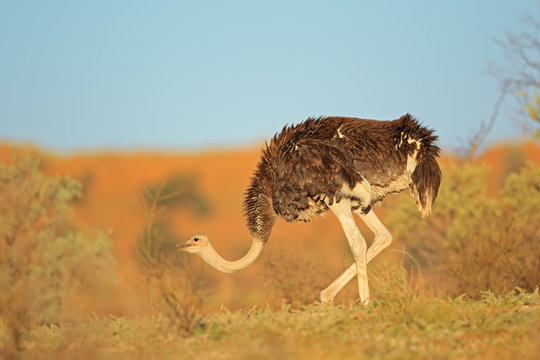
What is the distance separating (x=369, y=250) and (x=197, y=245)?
210cm

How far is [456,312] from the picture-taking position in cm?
749

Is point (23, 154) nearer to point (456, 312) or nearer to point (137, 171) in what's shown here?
point (456, 312)

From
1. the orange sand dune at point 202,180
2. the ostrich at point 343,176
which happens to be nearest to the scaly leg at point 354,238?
the ostrich at point 343,176

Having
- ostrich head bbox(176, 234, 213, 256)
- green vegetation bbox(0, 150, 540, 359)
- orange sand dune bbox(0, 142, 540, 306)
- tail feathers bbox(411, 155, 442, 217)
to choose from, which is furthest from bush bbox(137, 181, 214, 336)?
orange sand dune bbox(0, 142, 540, 306)

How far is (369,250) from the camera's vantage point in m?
9.41

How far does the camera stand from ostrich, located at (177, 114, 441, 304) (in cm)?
872

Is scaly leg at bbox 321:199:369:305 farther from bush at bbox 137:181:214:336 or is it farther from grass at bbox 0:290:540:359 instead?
bush at bbox 137:181:214:336

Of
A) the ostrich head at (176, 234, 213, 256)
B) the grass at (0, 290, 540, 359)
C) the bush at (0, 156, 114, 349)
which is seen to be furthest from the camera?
the bush at (0, 156, 114, 349)

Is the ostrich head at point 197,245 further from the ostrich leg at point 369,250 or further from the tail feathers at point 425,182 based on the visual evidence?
the tail feathers at point 425,182

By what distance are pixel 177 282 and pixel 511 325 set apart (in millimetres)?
3137

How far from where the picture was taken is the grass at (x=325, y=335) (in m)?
6.00

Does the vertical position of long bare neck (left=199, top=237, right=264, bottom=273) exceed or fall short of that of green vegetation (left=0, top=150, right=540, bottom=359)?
it exceeds it

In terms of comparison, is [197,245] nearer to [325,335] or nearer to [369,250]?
[369,250]

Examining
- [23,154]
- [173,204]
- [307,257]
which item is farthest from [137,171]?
[307,257]
